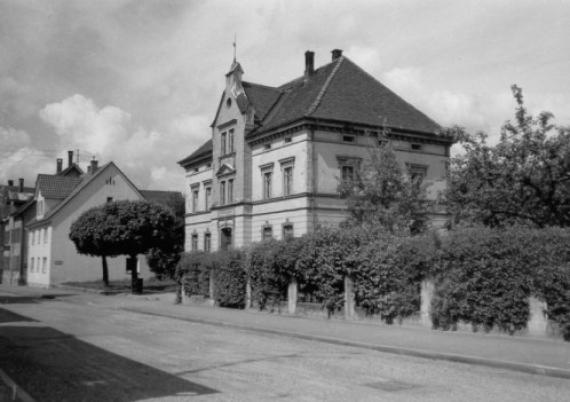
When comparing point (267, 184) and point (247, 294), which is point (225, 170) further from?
point (247, 294)

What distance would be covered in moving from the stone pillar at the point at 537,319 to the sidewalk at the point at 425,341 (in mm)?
200

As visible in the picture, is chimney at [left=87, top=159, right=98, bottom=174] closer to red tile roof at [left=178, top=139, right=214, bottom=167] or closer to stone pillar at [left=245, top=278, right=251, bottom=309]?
red tile roof at [left=178, top=139, right=214, bottom=167]

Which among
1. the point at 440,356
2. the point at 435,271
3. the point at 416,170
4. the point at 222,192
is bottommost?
the point at 440,356

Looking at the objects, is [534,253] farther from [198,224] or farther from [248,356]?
[198,224]

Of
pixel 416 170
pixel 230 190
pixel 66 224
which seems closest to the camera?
pixel 416 170

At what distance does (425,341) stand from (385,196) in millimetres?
16501

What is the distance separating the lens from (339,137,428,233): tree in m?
29.1

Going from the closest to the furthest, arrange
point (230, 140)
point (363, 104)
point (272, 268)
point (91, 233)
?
point (272, 268) → point (363, 104) → point (91, 233) → point (230, 140)

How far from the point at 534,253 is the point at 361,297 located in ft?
19.2

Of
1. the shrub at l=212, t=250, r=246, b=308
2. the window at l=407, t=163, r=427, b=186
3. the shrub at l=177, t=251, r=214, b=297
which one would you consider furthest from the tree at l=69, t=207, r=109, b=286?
the window at l=407, t=163, r=427, b=186

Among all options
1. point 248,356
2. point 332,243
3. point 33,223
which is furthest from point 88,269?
point 248,356

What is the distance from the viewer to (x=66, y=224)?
55.1 meters

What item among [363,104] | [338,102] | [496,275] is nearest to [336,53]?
[363,104]

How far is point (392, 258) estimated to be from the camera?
17.7 m
